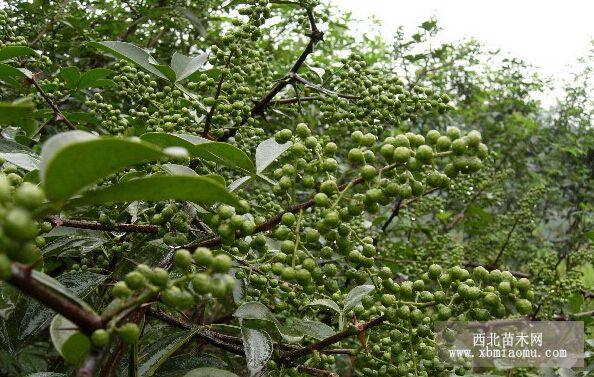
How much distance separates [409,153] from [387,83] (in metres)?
1.43

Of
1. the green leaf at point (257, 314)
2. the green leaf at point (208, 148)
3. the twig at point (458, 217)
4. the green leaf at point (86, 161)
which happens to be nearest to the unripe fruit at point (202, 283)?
the green leaf at point (86, 161)

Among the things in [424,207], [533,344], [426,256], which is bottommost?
[533,344]

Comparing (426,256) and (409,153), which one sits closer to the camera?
(409,153)

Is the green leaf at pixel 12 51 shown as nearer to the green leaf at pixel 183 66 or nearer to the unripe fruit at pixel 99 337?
the green leaf at pixel 183 66

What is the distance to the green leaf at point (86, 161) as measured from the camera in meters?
0.79

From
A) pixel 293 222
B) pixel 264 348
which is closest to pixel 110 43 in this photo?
pixel 293 222

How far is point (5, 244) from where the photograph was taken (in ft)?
2.44

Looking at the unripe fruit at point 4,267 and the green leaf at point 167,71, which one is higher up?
the green leaf at point 167,71

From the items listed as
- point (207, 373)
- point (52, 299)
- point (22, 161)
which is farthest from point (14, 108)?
point (207, 373)

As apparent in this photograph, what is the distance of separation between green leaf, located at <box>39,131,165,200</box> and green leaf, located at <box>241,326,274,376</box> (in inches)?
31.8

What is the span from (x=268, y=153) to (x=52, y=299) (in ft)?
2.68

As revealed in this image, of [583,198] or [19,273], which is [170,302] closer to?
[19,273]

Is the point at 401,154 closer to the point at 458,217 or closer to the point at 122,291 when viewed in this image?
the point at 122,291

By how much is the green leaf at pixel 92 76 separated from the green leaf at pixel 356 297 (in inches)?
59.4
